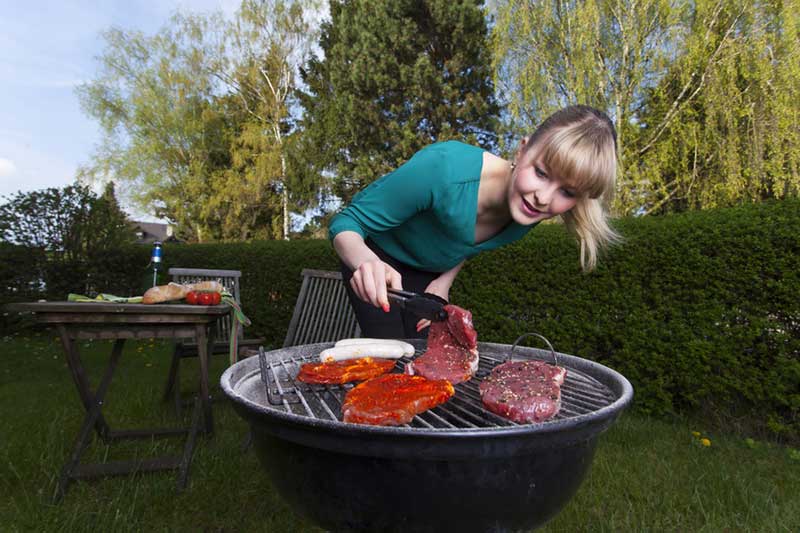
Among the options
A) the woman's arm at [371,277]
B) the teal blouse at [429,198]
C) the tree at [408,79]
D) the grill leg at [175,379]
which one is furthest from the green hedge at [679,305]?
the tree at [408,79]

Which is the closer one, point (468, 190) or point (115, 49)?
point (468, 190)

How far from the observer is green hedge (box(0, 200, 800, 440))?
3.29 metres

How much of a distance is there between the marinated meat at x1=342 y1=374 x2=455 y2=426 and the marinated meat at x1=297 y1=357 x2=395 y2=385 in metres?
0.14

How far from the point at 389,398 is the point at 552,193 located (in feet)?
2.89

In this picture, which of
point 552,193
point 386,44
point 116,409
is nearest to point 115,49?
point 386,44

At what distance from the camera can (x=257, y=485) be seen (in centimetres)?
275

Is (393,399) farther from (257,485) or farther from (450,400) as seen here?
(257,485)

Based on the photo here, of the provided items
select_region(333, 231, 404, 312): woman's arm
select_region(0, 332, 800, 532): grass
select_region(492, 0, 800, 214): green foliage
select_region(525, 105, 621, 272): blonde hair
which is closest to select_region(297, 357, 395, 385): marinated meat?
select_region(333, 231, 404, 312): woman's arm

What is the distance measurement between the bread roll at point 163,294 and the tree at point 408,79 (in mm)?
12580

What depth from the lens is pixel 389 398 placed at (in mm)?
1234

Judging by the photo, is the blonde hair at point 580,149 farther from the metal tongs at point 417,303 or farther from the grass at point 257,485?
the grass at point 257,485

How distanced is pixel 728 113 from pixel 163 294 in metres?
10.5

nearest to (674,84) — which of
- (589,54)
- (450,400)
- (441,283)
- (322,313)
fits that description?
(589,54)

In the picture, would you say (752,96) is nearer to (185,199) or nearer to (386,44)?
(386,44)
